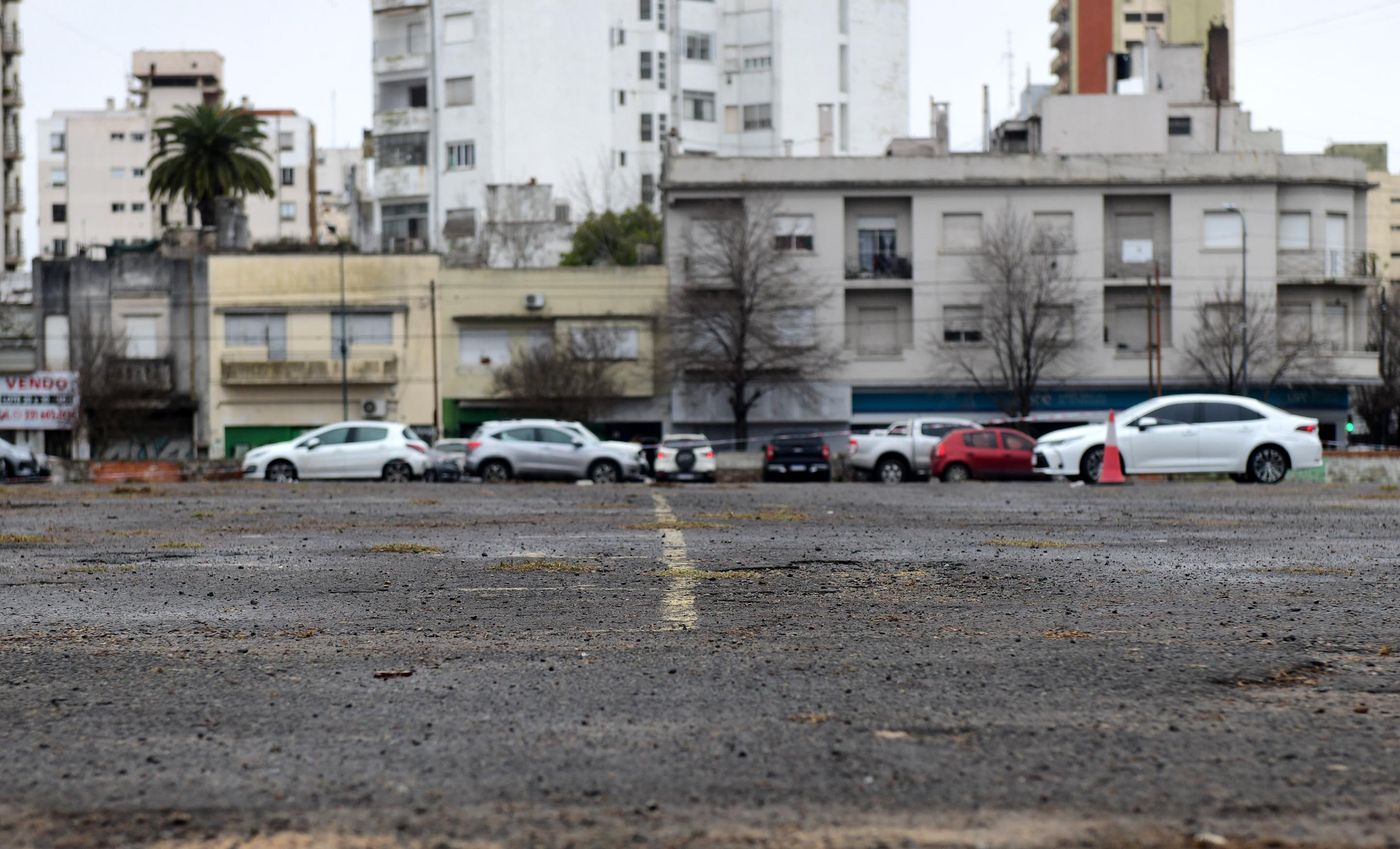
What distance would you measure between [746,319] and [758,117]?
1500 inches

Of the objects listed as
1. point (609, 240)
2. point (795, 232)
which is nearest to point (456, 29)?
point (609, 240)

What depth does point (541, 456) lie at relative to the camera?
38750mm

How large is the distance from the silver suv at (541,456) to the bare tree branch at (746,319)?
78.1 feet

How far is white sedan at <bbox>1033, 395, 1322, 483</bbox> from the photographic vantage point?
2892 centimetres

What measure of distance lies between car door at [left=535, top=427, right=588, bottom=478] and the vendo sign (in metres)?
31.2

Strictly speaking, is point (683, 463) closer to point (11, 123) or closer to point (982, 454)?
point (982, 454)

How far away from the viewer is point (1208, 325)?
210 feet

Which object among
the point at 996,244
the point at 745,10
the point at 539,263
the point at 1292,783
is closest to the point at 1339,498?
the point at 1292,783

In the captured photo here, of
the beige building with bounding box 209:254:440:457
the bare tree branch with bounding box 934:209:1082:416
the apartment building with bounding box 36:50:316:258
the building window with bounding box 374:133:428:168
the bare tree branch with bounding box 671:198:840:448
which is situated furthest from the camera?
the apartment building with bounding box 36:50:316:258

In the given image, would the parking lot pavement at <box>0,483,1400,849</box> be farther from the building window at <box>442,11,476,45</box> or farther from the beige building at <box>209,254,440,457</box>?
the building window at <box>442,11,476,45</box>

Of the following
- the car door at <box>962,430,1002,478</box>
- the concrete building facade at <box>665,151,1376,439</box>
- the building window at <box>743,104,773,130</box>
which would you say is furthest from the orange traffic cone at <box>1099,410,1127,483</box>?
the building window at <box>743,104,773,130</box>

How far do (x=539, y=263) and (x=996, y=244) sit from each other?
86.1 feet

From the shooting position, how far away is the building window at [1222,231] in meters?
65.2

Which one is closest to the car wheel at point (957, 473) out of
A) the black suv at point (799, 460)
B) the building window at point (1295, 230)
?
the black suv at point (799, 460)
